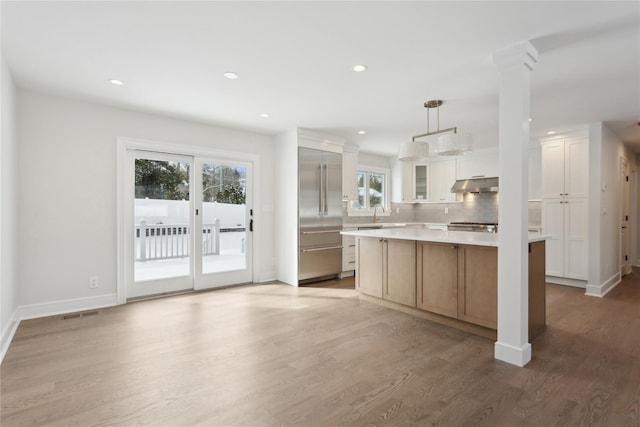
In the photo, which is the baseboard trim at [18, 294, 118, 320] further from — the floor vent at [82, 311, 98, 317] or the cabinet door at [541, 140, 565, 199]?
the cabinet door at [541, 140, 565, 199]

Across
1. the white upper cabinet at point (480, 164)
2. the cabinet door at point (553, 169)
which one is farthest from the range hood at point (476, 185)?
the cabinet door at point (553, 169)

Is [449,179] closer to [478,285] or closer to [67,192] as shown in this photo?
[478,285]

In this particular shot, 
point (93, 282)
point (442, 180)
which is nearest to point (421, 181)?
point (442, 180)

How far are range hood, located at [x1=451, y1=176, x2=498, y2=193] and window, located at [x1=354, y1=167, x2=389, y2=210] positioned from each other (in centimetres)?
158

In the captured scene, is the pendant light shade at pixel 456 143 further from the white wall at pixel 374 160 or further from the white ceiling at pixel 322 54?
the white wall at pixel 374 160

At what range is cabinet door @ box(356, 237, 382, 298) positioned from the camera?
395 cm

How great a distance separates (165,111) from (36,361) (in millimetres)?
2934

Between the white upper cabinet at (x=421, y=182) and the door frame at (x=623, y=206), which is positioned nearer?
the door frame at (x=623, y=206)

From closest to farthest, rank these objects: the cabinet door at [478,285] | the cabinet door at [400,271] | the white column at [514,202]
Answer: the white column at [514,202], the cabinet door at [478,285], the cabinet door at [400,271]

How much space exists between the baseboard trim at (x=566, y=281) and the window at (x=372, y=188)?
3404mm

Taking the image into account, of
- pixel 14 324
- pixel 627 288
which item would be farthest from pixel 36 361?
pixel 627 288

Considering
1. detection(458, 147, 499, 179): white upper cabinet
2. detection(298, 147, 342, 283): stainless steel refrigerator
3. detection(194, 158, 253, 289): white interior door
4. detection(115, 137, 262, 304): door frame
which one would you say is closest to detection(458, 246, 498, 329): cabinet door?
detection(298, 147, 342, 283): stainless steel refrigerator

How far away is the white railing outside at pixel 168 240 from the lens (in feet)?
14.0

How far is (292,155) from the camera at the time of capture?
5.07m
